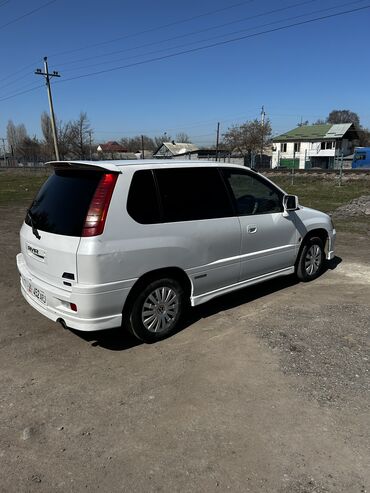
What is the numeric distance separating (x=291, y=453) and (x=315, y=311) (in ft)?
8.38

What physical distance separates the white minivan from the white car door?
0.06 ft

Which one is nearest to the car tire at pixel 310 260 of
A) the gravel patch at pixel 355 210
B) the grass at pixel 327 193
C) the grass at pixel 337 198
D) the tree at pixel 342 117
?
the grass at pixel 337 198

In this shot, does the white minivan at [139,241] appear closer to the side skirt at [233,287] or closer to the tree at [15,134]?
the side skirt at [233,287]

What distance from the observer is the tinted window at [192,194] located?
4195 millimetres

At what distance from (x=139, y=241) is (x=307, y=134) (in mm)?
73945

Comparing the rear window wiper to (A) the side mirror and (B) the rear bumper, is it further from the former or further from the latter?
(A) the side mirror

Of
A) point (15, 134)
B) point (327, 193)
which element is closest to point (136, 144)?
A: point (15, 134)

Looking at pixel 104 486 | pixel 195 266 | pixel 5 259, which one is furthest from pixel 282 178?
pixel 104 486

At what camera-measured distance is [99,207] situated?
3.69 metres

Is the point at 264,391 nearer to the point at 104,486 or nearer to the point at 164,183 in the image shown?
the point at 104,486

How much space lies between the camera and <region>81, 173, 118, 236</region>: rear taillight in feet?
12.0

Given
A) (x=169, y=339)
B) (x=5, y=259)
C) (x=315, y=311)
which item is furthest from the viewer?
(x=5, y=259)

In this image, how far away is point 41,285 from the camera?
13.3 feet

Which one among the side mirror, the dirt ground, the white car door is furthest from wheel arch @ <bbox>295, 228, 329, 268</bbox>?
the dirt ground
